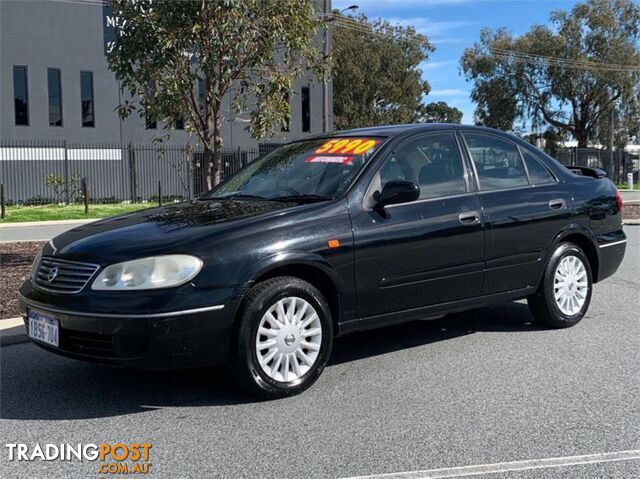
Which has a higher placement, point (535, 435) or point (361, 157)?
point (361, 157)

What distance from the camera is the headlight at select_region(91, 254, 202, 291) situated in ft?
13.2

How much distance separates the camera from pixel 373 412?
418cm

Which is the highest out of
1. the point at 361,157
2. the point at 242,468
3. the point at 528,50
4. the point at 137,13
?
the point at 528,50

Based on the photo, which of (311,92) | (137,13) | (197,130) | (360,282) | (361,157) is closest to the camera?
(360,282)

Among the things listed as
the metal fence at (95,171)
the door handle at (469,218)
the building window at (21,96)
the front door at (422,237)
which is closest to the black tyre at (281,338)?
the front door at (422,237)

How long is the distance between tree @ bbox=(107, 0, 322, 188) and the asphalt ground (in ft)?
15.6

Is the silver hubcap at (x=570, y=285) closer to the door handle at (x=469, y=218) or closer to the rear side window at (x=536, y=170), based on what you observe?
the rear side window at (x=536, y=170)

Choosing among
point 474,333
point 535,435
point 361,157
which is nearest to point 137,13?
point 361,157

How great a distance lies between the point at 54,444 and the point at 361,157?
9.20 feet

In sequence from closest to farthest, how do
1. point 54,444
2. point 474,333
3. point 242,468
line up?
point 242,468
point 54,444
point 474,333

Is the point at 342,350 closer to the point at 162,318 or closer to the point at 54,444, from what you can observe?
the point at 162,318

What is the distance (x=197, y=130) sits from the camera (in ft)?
33.9

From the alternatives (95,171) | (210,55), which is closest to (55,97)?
(95,171)

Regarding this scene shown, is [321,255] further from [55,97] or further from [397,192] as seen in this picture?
[55,97]
